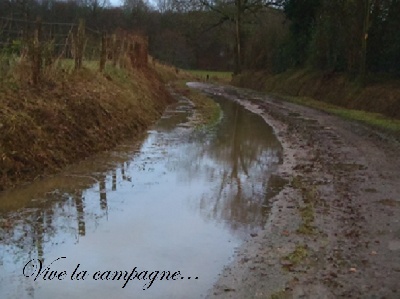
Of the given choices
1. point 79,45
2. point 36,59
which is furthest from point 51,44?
point 79,45

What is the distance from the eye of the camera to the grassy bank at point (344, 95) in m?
19.9

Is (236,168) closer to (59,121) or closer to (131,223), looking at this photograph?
(59,121)

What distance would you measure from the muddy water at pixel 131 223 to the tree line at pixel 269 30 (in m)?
7.27

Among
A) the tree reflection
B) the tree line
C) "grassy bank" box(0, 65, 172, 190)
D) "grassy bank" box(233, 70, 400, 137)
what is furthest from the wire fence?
"grassy bank" box(233, 70, 400, 137)

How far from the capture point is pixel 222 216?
7648 millimetres

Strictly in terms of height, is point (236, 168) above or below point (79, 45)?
below

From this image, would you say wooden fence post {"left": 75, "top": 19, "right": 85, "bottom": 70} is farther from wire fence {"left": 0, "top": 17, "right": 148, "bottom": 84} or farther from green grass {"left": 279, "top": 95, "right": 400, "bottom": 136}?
green grass {"left": 279, "top": 95, "right": 400, "bottom": 136}

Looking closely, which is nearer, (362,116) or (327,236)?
(327,236)

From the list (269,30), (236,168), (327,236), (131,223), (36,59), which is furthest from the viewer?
(269,30)

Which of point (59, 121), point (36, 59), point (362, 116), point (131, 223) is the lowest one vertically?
point (131, 223)

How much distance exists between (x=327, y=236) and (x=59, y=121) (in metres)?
6.74

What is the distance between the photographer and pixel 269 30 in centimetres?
4253

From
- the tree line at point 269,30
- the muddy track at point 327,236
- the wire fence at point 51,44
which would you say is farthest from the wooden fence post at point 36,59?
the muddy track at point 327,236

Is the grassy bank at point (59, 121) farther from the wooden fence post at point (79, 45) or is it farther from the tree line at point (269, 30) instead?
the tree line at point (269, 30)
